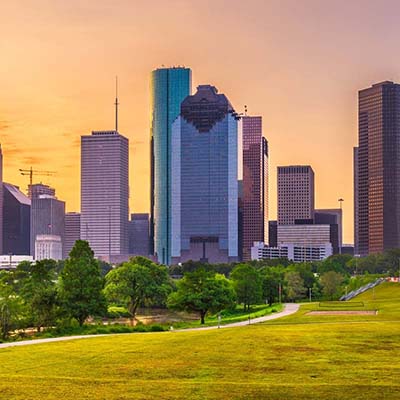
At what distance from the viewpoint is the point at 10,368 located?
40.2m

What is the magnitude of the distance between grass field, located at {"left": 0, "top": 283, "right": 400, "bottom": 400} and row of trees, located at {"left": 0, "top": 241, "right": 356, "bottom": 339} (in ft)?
68.9

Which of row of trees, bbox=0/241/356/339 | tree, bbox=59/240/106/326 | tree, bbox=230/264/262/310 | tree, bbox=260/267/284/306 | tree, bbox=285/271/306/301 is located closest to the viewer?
row of trees, bbox=0/241/356/339

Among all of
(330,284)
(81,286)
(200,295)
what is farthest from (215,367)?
(330,284)

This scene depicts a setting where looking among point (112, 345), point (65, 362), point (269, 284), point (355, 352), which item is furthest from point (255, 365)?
point (269, 284)

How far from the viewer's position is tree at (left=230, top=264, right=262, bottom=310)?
12688 cm

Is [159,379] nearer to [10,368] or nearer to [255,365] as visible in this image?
[255,365]

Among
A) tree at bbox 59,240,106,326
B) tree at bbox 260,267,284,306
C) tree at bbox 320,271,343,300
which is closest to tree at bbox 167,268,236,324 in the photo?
tree at bbox 59,240,106,326

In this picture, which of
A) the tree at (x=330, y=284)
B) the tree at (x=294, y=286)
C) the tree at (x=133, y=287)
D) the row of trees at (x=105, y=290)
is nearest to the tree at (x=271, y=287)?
the row of trees at (x=105, y=290)

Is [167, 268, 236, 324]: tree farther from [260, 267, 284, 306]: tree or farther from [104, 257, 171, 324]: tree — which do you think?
[260, 267, 284, 306]: tree

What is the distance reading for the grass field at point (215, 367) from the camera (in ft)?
105

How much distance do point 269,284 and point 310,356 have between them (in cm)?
10335

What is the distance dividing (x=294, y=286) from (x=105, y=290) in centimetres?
5636

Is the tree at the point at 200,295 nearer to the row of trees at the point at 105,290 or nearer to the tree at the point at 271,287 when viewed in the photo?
the row of trees at the point at 105,290

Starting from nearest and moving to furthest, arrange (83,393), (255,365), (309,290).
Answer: (83,393) < (255,365) < (309,290)
